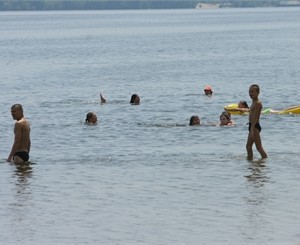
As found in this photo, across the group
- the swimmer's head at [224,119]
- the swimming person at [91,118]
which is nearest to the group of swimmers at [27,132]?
the swimmer's head at [224,119]

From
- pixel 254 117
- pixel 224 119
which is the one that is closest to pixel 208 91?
pixel 224 119

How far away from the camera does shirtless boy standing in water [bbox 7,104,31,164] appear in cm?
2288

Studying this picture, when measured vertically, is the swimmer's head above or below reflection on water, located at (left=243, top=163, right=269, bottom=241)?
below

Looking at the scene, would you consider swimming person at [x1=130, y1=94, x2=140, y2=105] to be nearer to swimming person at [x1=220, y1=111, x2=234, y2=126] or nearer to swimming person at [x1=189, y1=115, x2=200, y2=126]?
swimming person at [x1=189, y1=115, x2=200, y2=126]

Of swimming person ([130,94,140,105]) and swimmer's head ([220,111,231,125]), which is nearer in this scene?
swimmer's head ([220,111,231,125])

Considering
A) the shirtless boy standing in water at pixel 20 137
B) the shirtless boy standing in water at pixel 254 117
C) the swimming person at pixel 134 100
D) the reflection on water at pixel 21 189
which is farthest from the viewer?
the swimming person at pixel 134 100

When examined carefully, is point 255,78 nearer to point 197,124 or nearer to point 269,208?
point 197,124

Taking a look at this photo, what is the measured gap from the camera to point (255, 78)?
56656 mm

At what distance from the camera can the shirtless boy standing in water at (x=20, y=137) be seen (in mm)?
22875

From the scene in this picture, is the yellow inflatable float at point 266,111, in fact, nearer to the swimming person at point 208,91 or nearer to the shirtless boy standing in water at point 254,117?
the swimming person at point 208,91

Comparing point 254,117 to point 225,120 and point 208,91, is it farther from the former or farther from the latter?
point 208,91

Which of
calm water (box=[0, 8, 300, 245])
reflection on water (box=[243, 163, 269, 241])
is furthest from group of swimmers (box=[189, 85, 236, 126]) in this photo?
reflection on water (box=[243, 163, 269, 241])

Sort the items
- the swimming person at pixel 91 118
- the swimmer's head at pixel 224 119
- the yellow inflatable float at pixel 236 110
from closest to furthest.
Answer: the swimmer's head at pixel 224 119 < the swimming person at pixel 91 118 < the yellow inflatable float at pixel 236 110

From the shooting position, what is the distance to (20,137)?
23047 mm
